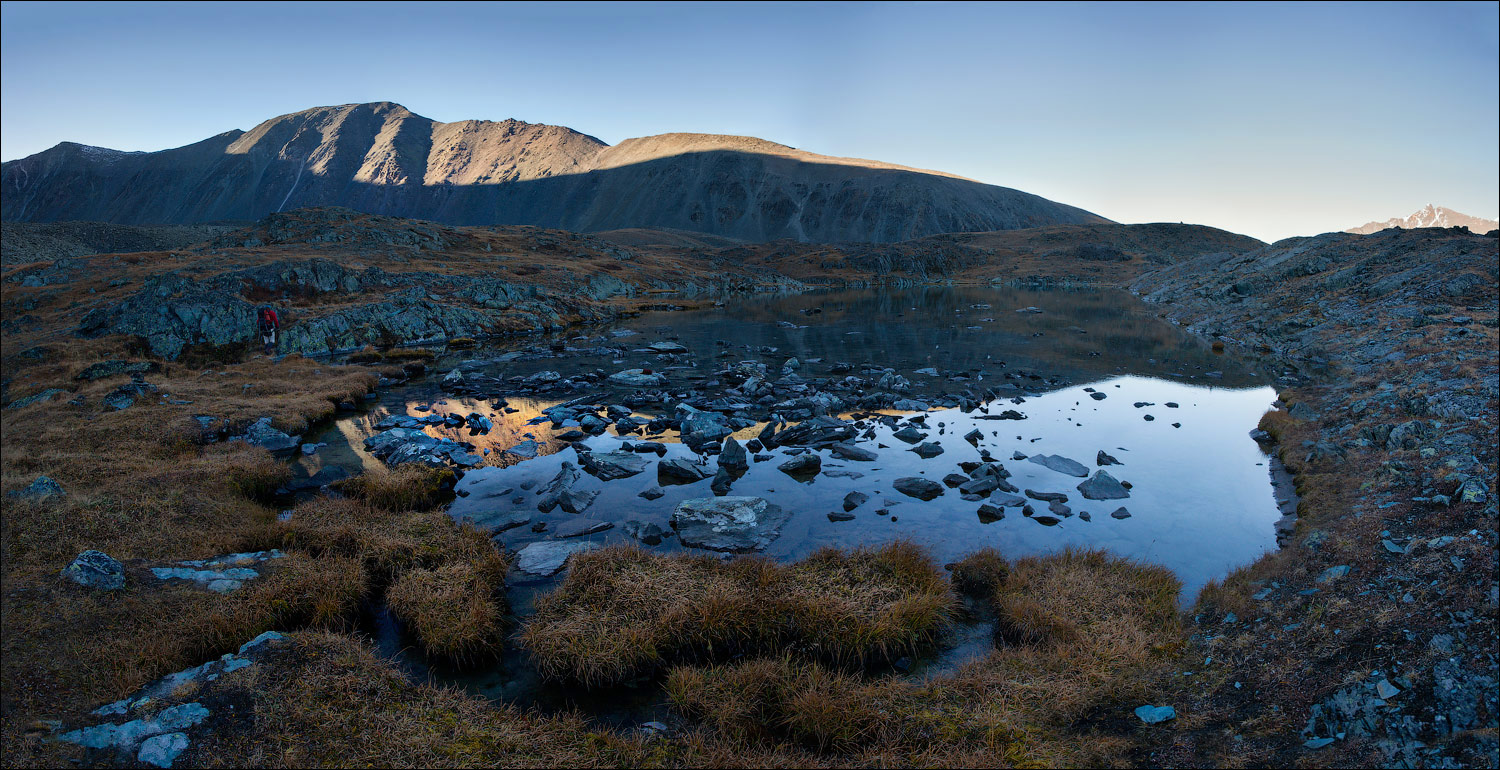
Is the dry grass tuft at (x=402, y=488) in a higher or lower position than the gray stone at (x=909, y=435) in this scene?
lower

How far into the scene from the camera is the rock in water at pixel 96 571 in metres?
9.20

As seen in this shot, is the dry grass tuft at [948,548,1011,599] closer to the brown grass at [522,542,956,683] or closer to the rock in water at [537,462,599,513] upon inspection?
the brown grass at [522,542,956,683]

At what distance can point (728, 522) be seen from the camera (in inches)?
557

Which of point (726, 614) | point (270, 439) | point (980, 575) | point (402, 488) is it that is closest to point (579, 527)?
point (402, 488)

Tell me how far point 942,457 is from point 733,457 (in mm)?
6782

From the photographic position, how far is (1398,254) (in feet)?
137

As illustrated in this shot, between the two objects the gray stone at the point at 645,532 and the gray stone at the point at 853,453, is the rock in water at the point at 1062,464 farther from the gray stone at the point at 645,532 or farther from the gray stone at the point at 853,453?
the gray stone at the point at 645,532

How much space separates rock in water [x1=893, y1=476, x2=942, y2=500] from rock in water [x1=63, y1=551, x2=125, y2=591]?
1601 cm

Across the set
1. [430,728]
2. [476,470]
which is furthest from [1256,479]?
[476,470]

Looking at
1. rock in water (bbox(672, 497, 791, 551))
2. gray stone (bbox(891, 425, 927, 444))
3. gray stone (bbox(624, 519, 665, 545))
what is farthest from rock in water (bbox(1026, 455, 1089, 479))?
gray stone (bbox(624, 519, 665, 545))

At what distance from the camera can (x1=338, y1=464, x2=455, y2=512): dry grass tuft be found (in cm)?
1503

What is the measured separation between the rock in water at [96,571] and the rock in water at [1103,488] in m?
20.4

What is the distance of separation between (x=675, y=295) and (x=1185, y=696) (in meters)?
95.1

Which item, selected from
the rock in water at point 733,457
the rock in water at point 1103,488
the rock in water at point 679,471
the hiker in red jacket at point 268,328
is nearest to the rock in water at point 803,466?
the rock in water at point 733,457
